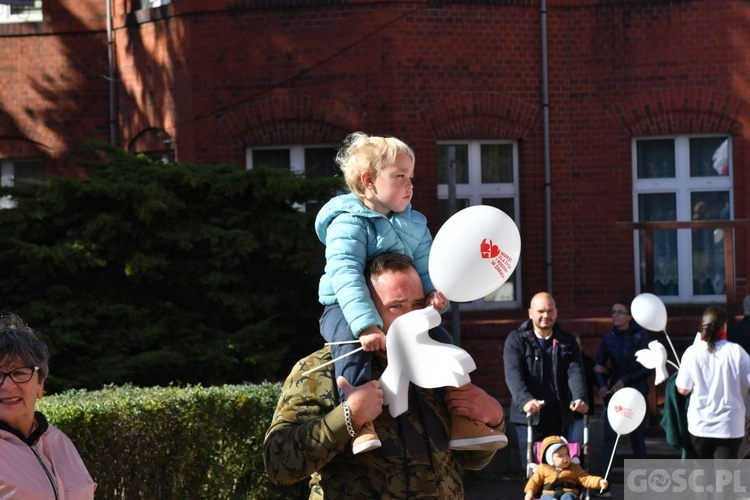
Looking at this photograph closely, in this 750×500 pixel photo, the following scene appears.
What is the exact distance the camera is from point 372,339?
3.84m

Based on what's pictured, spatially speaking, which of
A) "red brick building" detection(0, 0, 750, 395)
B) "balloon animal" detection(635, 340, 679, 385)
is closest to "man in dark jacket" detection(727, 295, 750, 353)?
"balloon animal" detection(635, 340, 679, 385)

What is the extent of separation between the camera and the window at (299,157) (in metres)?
15.4

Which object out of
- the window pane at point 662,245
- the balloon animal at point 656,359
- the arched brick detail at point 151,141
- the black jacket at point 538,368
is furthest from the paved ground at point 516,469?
the arched brick detail at point 151,141

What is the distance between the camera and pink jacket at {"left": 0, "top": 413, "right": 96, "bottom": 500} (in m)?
3.91

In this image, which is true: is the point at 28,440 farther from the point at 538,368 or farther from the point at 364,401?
the point at 538,368

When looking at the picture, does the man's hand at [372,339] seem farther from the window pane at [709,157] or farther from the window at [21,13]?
the window at [21,13]

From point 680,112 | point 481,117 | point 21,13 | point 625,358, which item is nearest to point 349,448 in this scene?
point 625,358

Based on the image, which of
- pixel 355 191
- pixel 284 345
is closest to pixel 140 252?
pixel 284 345

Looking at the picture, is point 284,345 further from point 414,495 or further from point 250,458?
point 414,495

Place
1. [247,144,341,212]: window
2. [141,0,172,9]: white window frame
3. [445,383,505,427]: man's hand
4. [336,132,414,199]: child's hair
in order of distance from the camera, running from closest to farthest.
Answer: [445,383,505,427]: man's hand
[336,132,414,199]: child's hair
[247,144,341,212]: window
[141,0,172,9]: white window frame

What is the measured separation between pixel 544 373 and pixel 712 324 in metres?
1.51

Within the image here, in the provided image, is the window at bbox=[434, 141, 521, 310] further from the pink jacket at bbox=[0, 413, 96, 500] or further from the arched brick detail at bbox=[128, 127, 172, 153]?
the pink jacket at bbox=[0, 413, 96, 500]

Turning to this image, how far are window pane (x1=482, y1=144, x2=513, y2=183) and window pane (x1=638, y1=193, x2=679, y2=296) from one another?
1731 mm

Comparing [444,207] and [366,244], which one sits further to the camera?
[444,207]
